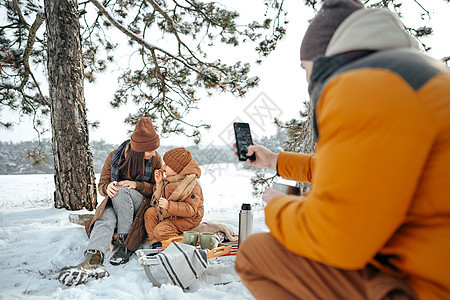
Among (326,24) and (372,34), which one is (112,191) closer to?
(326,24)

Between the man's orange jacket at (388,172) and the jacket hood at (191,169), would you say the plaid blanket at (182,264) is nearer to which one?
the jacket hood at (191,169)

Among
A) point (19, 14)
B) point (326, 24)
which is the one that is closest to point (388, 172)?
point (326, 24)

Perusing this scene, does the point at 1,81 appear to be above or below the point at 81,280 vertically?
above

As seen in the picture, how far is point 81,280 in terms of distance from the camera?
188 cm

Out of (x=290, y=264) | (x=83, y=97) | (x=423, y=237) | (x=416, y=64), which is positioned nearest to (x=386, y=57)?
(x=416, y=64)

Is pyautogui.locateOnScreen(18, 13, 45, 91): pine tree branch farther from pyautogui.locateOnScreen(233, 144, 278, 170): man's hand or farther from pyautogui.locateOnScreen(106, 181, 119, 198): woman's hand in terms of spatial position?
pyautogui.locateOnScreen(233, 144, 278, 170): man's hand

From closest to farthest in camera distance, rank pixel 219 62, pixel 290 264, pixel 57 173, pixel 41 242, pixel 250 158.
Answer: pixel 290 264, pixel 250 158, pixel 41 242, pixel 57 173, pixel 219 62

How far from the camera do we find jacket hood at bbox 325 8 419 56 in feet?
2.49

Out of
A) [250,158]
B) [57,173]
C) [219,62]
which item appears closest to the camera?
[250,158]

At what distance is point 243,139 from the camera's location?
185 cm

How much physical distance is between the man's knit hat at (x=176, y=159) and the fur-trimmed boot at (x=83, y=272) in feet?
3.39

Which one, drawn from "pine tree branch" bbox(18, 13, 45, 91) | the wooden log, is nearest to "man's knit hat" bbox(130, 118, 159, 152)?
the wooden log

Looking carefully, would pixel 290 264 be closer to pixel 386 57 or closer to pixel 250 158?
pixel 386 57

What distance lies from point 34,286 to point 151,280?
79 centimetres
